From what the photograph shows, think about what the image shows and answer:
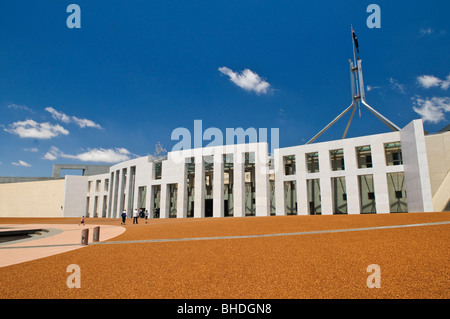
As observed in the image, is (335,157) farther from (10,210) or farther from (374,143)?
(10,210)

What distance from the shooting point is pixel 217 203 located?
40906 millimetres

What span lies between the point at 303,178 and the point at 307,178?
53 cm

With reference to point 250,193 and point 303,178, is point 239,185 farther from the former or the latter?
point 250,193

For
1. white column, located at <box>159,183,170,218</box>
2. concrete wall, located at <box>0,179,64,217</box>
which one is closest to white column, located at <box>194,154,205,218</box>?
white column, located at <box>159,183,170,218</box>

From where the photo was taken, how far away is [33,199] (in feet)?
220

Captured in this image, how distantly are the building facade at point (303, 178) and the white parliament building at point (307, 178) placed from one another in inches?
4.1

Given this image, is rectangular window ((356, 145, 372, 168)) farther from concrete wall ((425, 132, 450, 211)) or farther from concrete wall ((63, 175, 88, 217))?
concrete wall ((63, 175, 88, 217))

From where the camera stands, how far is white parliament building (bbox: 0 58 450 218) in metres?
31.7

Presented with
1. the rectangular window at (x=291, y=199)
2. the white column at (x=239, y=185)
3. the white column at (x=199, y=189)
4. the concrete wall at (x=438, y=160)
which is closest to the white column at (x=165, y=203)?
the white column at (x=199, y=189)

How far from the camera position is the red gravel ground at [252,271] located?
19.7 ft

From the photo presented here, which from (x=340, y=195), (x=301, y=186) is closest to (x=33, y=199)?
(x=301, y=186)

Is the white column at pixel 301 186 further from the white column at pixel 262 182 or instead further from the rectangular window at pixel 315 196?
the rectangular window at pixel 315 196

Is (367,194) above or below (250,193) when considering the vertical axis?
below
